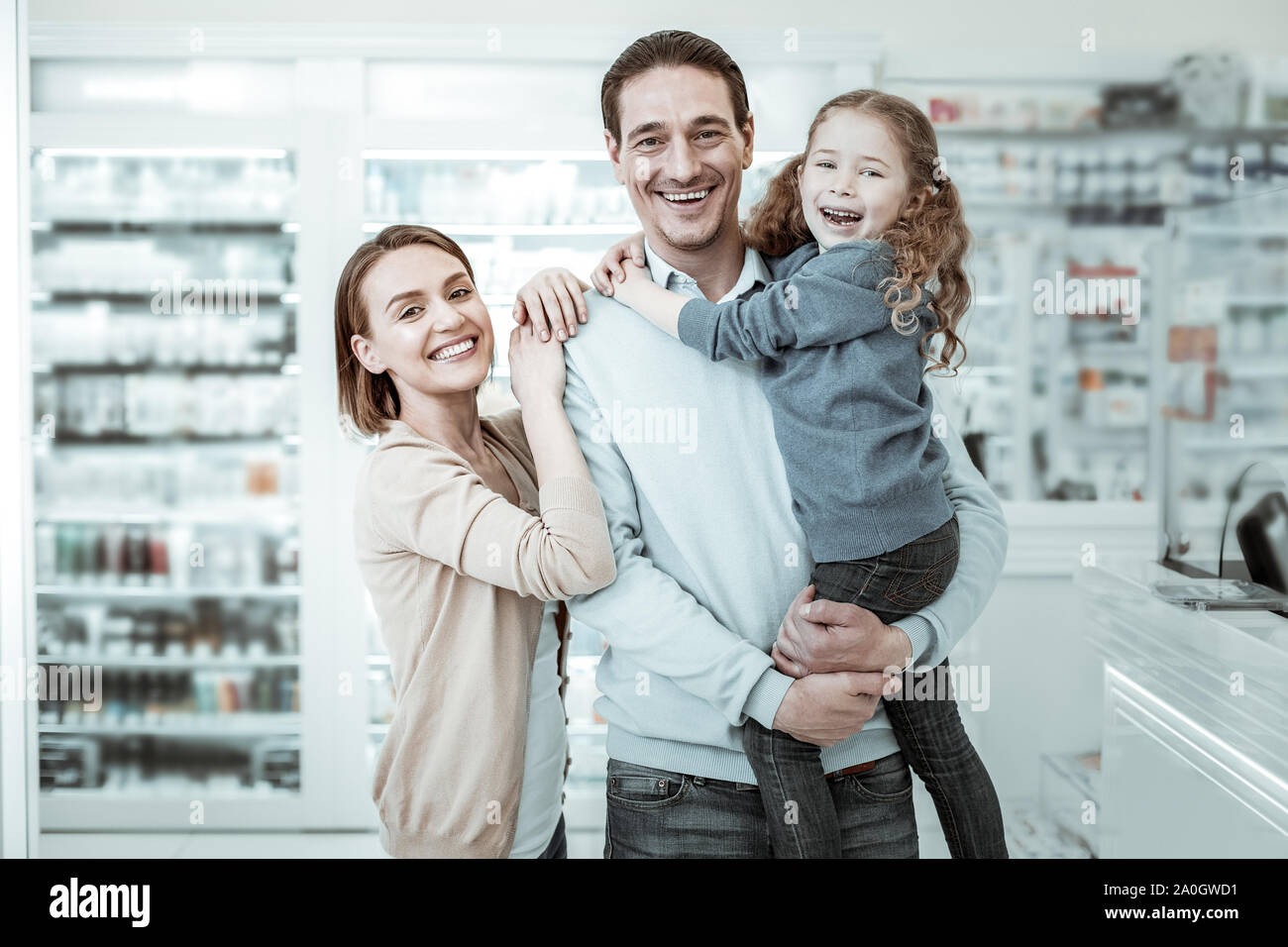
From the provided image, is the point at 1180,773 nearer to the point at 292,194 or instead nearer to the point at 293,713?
the point at 293,713

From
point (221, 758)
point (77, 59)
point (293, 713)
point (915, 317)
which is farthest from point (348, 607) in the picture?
point (915, 317)

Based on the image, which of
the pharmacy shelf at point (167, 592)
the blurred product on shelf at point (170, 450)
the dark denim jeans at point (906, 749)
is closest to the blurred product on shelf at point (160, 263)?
the blurred product on shelf at point (170, 450)

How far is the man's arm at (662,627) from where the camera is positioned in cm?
112

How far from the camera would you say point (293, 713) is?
287 cm

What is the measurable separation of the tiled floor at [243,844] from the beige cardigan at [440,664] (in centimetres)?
125

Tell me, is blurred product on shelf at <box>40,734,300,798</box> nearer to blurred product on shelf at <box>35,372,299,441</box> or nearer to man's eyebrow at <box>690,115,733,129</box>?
blurred product on shelf at <box>35,372,299,441</box>

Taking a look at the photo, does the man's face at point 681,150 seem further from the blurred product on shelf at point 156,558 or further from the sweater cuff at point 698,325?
the blurred product on shelf at point 156,558

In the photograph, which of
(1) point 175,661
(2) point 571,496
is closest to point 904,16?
(2) point 571,496

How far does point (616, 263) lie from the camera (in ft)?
4.28

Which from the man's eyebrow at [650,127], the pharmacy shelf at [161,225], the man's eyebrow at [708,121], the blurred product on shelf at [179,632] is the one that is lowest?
the blurred product on shelf at [179,632]

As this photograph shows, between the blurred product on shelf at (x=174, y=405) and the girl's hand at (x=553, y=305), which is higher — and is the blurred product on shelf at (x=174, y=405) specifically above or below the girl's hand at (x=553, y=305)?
below

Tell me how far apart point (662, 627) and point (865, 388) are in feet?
1.29

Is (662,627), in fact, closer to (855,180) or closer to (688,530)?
(688,530)
